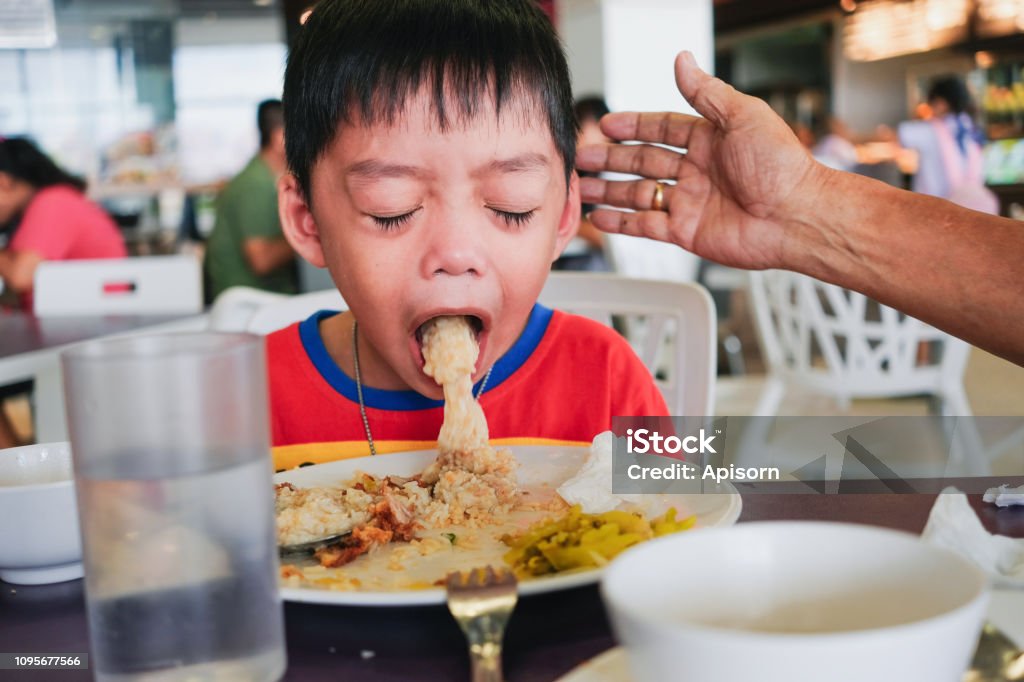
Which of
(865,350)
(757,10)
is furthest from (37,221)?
(757,10)

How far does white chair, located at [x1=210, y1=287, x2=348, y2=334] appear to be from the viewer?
5.27 ft

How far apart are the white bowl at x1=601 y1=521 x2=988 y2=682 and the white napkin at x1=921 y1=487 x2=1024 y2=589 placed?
17 cm

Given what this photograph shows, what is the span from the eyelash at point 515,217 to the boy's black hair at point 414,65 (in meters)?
0.11

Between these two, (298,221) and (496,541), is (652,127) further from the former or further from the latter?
(496,541)

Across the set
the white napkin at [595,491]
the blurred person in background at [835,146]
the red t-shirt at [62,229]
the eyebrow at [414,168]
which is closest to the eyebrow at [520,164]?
the eyebrow at [414,168]

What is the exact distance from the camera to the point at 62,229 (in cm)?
367

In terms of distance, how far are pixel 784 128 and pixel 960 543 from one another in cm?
67

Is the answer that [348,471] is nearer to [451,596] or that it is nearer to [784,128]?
[451,596]

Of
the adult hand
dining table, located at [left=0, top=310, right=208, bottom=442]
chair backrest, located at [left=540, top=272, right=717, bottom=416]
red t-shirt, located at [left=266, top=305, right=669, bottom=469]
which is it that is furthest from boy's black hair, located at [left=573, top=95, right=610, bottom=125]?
red t-shirt, located at [left=266, top=305, right=669, bottom=469]

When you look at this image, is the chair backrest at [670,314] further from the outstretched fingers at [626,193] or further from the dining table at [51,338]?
the dining table at [51,338]

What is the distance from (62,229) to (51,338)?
1.86 metres

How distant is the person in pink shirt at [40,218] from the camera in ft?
11.8

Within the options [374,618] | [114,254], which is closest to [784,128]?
[374,618]

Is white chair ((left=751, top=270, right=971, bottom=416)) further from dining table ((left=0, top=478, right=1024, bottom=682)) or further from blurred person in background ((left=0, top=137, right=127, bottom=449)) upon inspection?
blurred person in background ((left=0, top=137, right=127, bottom=449))
